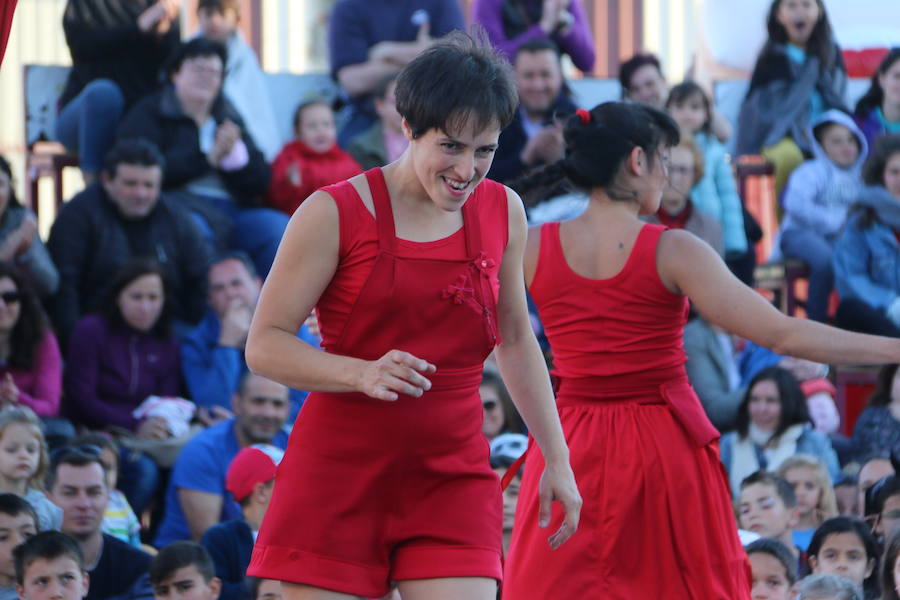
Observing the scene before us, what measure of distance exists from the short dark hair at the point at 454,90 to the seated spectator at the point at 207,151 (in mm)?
5243

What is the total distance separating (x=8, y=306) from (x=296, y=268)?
4.22m

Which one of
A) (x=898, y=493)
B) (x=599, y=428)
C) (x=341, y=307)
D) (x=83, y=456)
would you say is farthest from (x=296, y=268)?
(x=898, y=493)

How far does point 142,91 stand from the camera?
880 centimetres

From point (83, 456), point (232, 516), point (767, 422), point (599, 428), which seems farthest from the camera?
point (767, 422)

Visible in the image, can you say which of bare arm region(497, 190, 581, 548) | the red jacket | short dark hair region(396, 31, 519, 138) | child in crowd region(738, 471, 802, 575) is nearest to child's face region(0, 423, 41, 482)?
the red jacket

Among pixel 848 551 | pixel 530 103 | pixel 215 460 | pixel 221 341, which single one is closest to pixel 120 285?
pixel 221 341

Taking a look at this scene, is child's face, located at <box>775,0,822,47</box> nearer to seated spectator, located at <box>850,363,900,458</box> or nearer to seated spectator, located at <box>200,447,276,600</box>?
seated spectator, located at <box>850,363,900,458</box>

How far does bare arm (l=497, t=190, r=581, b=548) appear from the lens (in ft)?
12.0

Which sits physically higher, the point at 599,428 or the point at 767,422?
the point at 599,428

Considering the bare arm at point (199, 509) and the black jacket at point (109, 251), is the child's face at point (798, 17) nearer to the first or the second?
the black jacket at point (109, 251)

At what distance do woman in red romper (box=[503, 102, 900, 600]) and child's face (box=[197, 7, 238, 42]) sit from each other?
479 cm

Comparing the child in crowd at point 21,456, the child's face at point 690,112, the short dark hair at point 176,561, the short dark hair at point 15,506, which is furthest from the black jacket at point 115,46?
the short dark hair at point 176,561

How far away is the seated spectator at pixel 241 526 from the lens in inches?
249

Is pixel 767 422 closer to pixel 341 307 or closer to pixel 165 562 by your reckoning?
pixel 165 562
